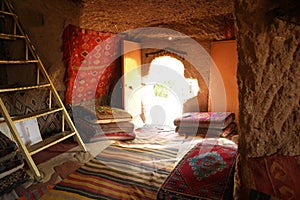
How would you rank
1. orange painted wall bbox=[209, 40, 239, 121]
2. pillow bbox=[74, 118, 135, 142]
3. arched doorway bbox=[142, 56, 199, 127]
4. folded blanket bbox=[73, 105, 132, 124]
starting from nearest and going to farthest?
pillow bbox=[74, 118, 135, 142]
folded blanket bbox=[73, 105, 132, 124]
orange painted wall bbox=[209, 40, 239, 121]
arched doorway bbox=[142, 56, 199, 127]

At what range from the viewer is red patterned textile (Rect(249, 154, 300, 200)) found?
0.99 metres

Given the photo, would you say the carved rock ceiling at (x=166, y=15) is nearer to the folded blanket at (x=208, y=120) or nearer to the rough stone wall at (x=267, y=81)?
the folded blanket at (x=208, y=120)

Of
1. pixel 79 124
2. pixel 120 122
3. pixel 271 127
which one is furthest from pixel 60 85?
pixel 271 127

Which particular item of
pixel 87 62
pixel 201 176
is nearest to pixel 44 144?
pixel 201 176

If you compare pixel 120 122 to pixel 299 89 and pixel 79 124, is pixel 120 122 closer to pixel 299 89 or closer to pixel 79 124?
pixel 79 124

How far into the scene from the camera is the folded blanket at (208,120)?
2826 millimetres

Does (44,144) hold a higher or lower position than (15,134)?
lower

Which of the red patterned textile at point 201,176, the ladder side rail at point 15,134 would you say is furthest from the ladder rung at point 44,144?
the red patterned textile at point 201,176

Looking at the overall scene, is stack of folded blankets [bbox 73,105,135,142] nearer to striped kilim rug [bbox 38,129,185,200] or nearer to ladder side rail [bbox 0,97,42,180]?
Result: striped kilim rug [bbox 38,129,185,200]

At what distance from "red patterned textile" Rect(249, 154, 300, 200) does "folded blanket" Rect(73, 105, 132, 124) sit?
1949 millimetres

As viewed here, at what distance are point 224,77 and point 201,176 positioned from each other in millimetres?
1910

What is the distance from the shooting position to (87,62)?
288cm

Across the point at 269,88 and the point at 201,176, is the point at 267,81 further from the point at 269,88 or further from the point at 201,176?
the point at 201,176

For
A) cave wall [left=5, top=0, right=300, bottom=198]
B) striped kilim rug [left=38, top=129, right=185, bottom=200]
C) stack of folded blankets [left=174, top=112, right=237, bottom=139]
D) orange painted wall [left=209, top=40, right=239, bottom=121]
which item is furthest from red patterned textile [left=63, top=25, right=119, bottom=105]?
cave wall [left=5, top=0, right=300, bottom=198]
